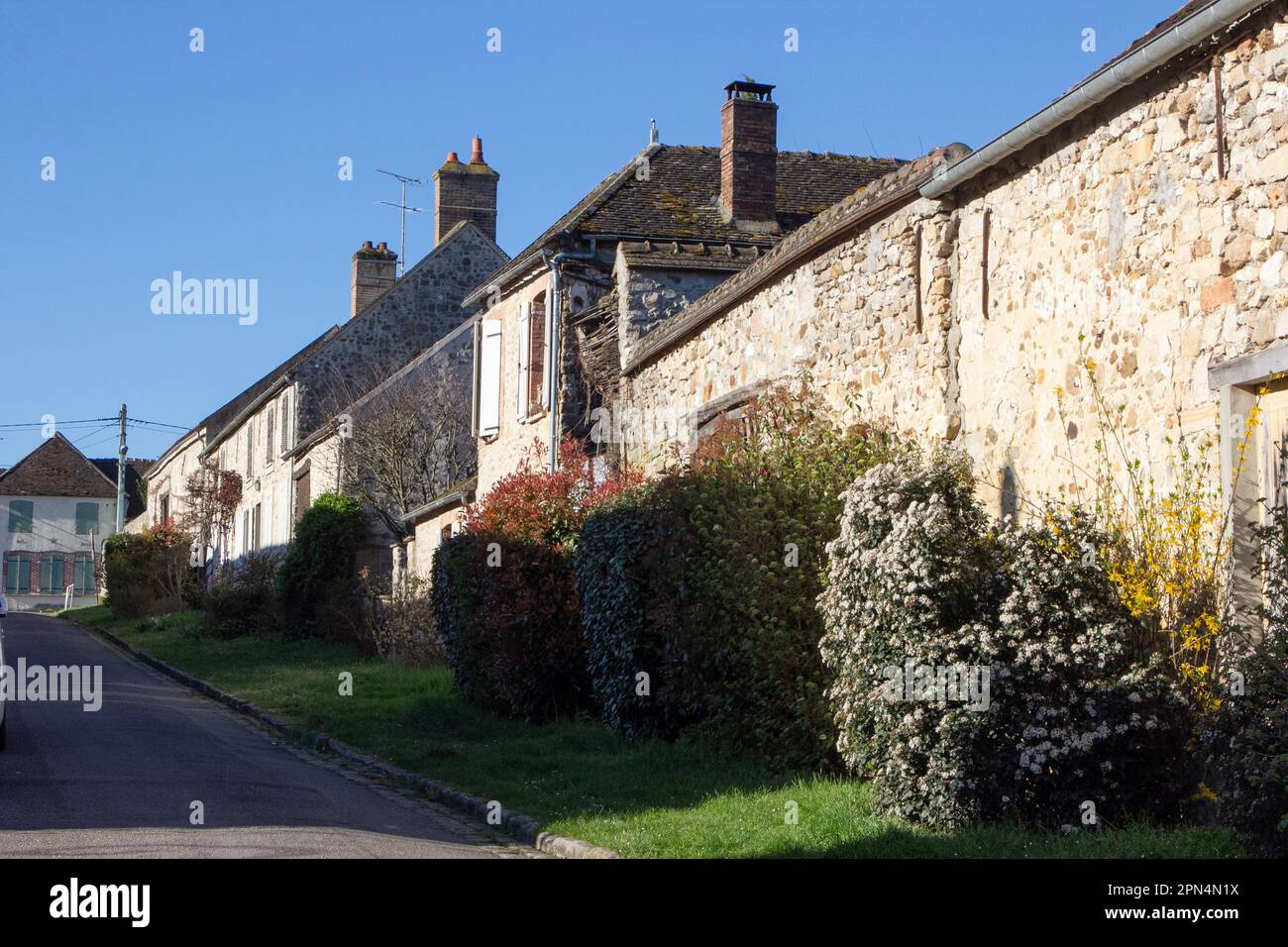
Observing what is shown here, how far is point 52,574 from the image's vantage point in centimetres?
6197

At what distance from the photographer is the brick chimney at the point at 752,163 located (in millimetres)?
18969

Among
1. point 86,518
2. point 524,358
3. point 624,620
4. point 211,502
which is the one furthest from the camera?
point 86,518

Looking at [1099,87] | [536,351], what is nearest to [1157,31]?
A: [1099,87]

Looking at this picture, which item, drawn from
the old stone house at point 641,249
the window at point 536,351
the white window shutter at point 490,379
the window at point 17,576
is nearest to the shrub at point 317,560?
the white window shutter at point 490,379

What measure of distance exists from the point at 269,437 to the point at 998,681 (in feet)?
104

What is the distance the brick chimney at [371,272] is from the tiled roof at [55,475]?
32.6 metres

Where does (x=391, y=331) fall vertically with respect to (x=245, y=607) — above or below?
above

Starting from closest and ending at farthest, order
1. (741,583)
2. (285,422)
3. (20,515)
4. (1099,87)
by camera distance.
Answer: (1099,87) → (741,583) → (285,422) → (20,515)

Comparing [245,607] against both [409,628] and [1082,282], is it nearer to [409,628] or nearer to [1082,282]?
[409,628]

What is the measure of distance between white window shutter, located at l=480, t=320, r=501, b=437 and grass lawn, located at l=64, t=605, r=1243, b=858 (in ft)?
15.7

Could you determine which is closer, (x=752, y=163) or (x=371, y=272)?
(x=752, y=163)

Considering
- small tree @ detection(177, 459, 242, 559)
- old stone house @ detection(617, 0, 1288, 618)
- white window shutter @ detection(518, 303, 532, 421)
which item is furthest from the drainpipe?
small tree @ detection(177, 459, 242, 559)
